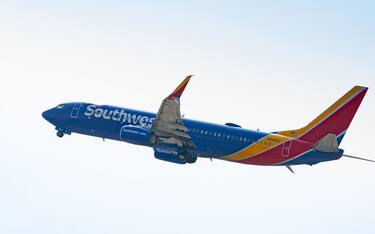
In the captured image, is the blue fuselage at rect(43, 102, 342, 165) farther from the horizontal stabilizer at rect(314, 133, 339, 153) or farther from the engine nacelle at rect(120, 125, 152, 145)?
the horizontal stabilizer at rect(314, 133, 339, 153)

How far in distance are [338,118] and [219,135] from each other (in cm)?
1069

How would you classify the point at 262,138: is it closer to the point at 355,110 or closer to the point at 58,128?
the point at 355,110

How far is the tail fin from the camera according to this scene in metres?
57.4

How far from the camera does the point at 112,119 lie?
65625mm

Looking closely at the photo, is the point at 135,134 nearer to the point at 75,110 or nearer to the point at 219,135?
the point at 219,135

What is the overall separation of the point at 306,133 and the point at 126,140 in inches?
630

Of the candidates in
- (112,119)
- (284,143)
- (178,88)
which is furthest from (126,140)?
(284,143)

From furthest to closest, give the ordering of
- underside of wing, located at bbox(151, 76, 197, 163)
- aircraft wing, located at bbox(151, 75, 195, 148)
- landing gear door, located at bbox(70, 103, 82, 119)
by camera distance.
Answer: landing gear door, located at bbox(70, 103, 82, 119), underside of wing, located at bbox(151, 76, 197, 163), aircraft wing, located at bbox(151, 75, 195, 148)

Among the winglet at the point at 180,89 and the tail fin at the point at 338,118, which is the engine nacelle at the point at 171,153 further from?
the tail fin at the point at 338,118

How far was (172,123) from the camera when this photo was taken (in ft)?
193

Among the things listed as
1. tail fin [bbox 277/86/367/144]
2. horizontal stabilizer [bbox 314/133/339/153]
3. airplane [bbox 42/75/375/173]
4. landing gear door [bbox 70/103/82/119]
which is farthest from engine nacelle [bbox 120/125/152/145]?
horizontal stabilizer [bbox 314/133/339/153]

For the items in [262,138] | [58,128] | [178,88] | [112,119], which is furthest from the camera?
[58,128]

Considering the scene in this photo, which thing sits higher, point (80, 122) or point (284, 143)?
point (80, 122)

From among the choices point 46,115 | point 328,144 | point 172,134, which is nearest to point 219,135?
point 172,134
